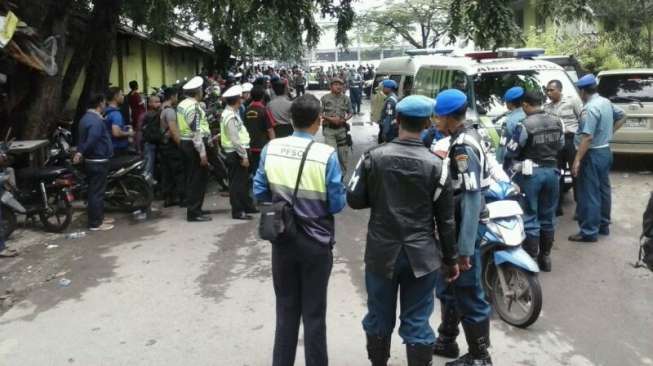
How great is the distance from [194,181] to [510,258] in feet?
15.7

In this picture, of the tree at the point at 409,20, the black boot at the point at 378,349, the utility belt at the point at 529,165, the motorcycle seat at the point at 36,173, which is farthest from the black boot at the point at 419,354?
the tree at the point at 409,20

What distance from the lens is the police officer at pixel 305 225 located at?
12.1ft

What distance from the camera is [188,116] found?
844 centimetres

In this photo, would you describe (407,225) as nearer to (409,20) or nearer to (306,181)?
(306,181)

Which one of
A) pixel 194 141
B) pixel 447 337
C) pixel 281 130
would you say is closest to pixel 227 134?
pixel 194 141

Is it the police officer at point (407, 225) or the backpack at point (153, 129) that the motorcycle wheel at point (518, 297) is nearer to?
the police officer at point (407, 225)

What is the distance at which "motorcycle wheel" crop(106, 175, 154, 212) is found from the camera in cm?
890

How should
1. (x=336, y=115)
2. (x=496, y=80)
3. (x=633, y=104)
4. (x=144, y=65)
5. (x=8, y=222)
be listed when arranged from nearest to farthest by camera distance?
(x=8, y=222) < (x=496, y=80) < (x=336, y=115) < (x=633, y=104) < (x=144, y=65)

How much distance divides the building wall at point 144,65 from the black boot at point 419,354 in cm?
1252

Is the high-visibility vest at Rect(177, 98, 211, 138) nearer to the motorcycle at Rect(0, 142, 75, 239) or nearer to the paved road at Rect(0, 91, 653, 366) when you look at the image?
the paved road at Rect(0, 91, 653, 366)

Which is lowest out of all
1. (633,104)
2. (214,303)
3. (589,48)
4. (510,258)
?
(214,303)

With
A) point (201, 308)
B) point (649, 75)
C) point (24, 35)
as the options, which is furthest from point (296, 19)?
point (201, 308)

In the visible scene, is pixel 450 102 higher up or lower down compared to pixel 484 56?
lower down

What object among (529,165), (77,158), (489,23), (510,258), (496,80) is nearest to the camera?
(510,258)
